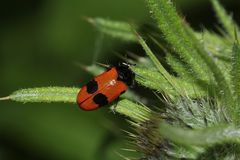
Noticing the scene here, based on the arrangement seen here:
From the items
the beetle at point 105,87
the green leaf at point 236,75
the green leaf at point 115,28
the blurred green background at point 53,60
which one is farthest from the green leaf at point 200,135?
the blurred green background at point 53,60

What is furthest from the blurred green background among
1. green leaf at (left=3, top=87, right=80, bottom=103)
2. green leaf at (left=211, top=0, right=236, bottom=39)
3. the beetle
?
green leaf at (left=3, top=87, right=80, bottom=103)

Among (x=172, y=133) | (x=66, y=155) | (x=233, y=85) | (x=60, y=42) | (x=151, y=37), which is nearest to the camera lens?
(x=172, y=133)

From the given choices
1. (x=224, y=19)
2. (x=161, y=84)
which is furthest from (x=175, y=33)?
(x=224, y=19)

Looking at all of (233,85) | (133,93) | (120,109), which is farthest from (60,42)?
(233,85)

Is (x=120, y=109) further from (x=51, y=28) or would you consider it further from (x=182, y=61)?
(x=51, y=28)

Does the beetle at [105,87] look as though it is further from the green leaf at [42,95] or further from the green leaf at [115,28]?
the green leaf at [115,28]

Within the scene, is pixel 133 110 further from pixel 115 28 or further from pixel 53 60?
pixel 53 60
